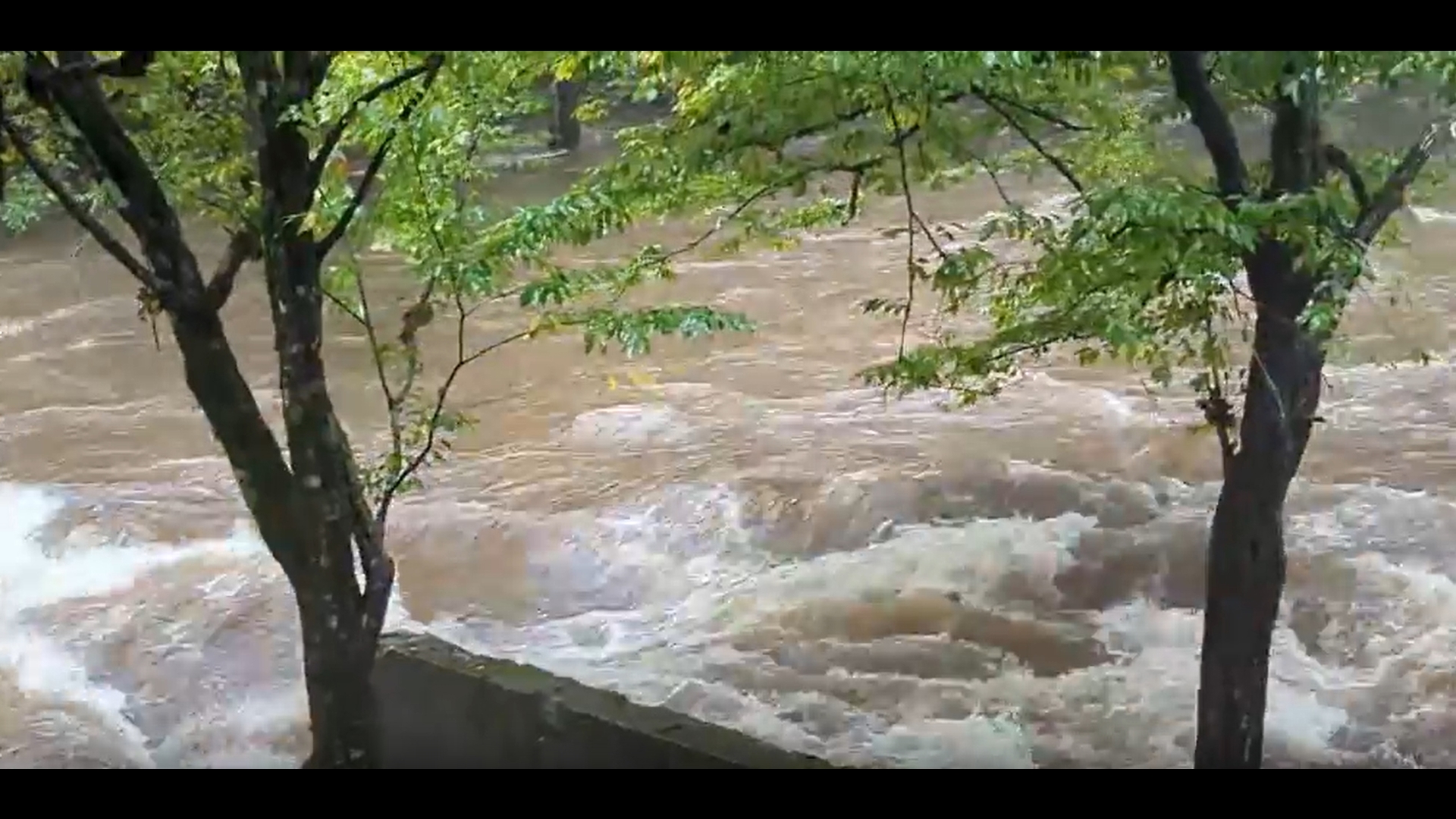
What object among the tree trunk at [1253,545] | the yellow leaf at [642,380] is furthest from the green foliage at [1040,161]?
the yellow leaf at [642,380]

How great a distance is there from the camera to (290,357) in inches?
112

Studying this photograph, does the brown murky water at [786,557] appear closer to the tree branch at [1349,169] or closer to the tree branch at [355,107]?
the tree branch at [1349,169]

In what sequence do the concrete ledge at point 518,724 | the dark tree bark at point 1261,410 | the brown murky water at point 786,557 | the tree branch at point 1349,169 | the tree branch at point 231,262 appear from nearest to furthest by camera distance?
the tree branch at point 231,262
the dark tree bark at point 1261,410
the tree branch at point 1349,169
the concrete ledge at point 518,724
the brown murky water at point 786,557

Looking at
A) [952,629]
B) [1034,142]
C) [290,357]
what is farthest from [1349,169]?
[952,629]

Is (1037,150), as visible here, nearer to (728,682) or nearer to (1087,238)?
(1087,238)

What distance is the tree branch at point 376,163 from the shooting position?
2446mm

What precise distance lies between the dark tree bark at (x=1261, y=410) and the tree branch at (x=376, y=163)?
1.39 m

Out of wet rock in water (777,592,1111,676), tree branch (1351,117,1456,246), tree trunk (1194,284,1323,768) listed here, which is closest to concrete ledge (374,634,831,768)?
tree trunk (1194,284,1323,768)

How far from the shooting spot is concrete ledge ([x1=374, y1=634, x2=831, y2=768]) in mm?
3502

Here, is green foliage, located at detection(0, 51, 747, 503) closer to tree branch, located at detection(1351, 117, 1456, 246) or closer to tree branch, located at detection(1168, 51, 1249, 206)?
tree branch, located at detection(1168, 51, 1249, 206)

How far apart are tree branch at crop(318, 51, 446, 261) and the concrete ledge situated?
1152 millimetres

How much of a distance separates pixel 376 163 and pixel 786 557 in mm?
4365
